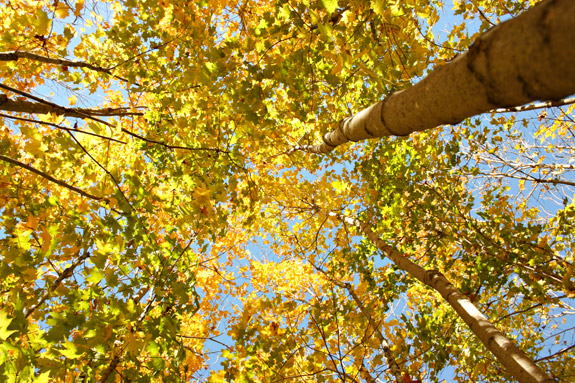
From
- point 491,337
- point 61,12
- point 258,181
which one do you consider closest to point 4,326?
point 61,12

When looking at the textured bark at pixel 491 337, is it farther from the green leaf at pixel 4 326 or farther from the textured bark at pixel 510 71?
the green leaf at pixel 4 326

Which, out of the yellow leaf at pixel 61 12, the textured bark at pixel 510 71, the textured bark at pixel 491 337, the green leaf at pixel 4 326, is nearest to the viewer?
the textured bark at pixel 510 71

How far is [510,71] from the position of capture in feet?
2.14

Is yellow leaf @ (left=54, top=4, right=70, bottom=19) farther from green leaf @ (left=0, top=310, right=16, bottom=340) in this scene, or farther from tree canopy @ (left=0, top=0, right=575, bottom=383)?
green leaf @ (left=0, top=310, right=16, bottom=340)

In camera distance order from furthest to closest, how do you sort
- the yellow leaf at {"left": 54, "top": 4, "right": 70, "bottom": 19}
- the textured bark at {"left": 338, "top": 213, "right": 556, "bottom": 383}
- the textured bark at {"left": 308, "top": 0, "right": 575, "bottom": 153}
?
1. the yellow leaf at {"left": 54, "top": 4, "right": 70, "bottom": 19}
2. the textured bark at {"left": 338, "top": 213, "right": 556, "bottom": 383}
3. the textured bark at {"left": 308, "top": 0, "right": 575, "bottom": 153}

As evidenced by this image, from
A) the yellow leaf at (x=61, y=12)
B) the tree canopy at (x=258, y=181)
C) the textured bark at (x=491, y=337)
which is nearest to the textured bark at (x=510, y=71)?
the tree canopy at (x=258, y=181)

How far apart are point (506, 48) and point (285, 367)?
8.46ft

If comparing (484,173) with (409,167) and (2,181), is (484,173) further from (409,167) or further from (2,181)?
(2,181)

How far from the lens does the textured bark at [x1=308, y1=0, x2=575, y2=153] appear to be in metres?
0.57

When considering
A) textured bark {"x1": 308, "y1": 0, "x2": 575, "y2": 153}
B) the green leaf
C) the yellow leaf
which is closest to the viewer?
textured bark {"x1": 308, "y1": 0, "x2": 575, "y2": 153}

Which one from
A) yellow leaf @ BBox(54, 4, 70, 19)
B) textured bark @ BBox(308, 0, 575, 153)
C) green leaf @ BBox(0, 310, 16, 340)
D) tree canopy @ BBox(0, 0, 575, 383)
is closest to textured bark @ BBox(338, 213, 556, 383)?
tree canopy @ BBox(0, 0, 575, 383)

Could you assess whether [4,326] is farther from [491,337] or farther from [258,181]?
[258,181]

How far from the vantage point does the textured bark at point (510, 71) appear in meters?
0.57

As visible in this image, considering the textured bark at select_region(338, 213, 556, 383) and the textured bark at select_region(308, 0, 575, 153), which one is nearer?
the textured bark at select_region(308, 0, 575, 153)
